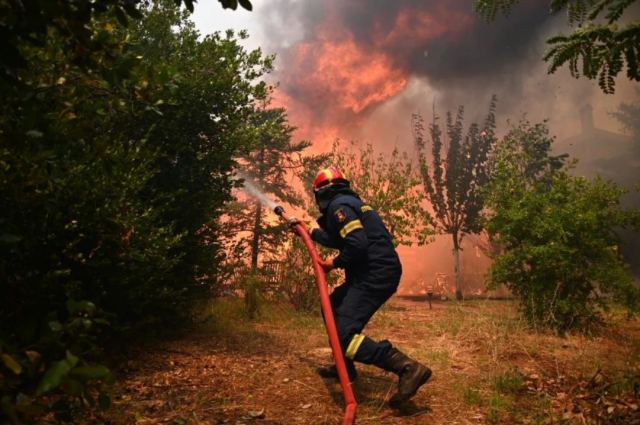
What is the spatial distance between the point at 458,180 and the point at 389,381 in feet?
69.5

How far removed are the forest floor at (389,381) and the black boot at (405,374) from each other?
0.22m

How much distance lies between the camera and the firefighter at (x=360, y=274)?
3.76 m

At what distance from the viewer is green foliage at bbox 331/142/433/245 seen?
56.0 feet

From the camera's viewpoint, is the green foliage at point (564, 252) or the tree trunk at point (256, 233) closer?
the green foliage at point (564, 252)

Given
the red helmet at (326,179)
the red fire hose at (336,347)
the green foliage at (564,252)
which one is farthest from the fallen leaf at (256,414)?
the green foliage at (564,252)

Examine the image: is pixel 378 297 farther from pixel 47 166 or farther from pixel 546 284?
pixel 546 284

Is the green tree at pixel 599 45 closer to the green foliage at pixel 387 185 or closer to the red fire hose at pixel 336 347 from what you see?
the red fire hose at pixel 336 347

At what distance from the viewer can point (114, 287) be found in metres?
5.00

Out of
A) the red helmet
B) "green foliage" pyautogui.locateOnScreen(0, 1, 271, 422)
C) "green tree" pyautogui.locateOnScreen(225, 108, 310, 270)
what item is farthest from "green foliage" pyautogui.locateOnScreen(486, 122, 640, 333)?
"green tree" pyautogui.locateOnScreen(225, 108, 310, 270)

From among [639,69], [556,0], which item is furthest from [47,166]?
[639,69]

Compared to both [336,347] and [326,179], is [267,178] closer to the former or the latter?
[326,179]

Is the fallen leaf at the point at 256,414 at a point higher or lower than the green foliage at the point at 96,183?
lower

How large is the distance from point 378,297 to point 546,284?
523 cm

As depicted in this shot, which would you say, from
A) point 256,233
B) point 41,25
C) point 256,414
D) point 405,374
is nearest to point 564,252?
point 405,374
